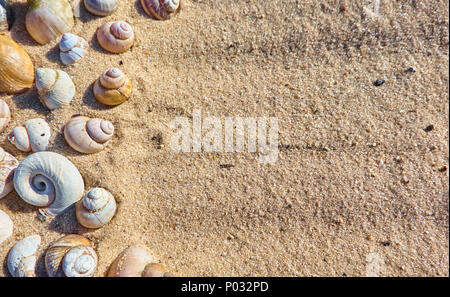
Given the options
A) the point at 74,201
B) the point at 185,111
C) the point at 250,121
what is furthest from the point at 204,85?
the point at 74,201

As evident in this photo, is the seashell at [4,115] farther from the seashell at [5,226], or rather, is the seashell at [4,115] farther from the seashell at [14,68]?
the seashell at [5,226]

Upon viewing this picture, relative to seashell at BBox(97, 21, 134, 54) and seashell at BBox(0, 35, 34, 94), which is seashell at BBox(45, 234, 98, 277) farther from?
seashell at BBox(97, 21, 134, 54)

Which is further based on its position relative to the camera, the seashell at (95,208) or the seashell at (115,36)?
the seashell at (115,36)

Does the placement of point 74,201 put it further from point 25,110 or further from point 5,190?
point 25,110

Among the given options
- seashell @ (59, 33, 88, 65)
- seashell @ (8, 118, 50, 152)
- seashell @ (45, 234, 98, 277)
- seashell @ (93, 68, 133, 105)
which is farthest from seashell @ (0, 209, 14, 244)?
seashell @ (59, 33, 88, 65)

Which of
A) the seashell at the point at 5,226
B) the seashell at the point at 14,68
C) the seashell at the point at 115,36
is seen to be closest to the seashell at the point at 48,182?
the seashell at the point at 5,226

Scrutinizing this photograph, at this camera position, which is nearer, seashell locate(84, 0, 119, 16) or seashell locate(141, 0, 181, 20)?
seashell locate(84, 0, 119, 16)
